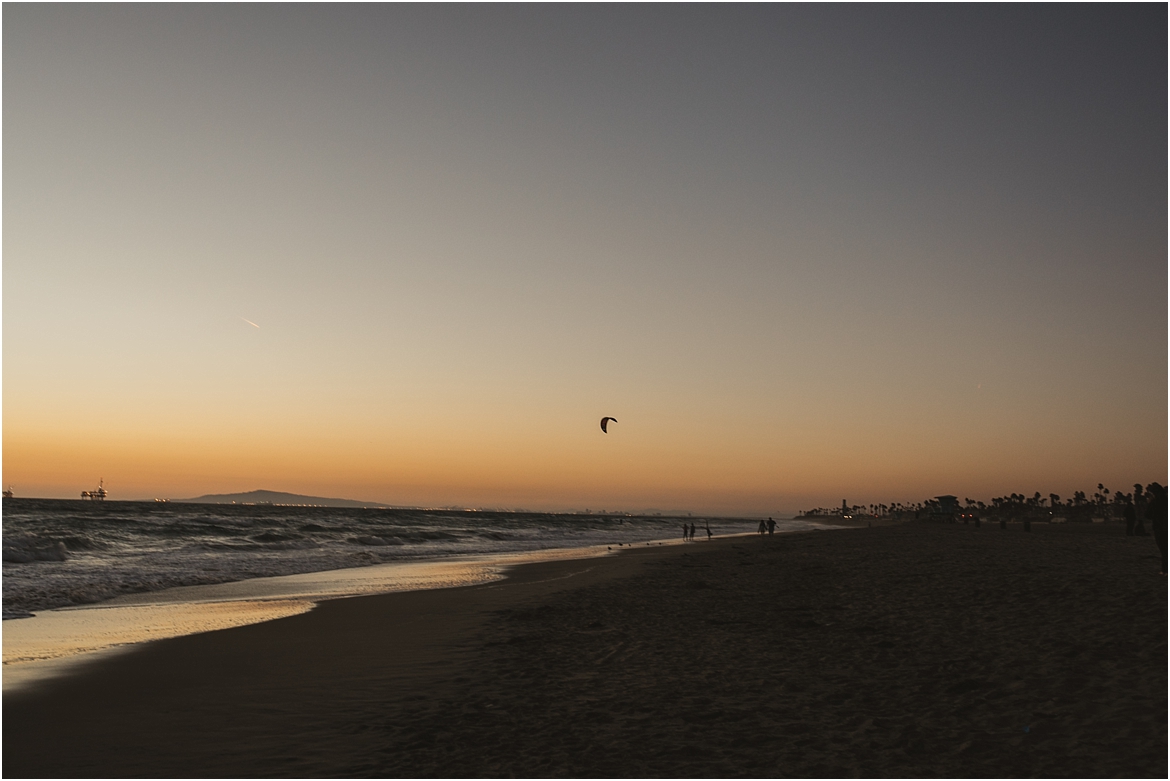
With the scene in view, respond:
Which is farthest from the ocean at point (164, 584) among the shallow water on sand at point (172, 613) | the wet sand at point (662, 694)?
the wet sand at point (662, 694)

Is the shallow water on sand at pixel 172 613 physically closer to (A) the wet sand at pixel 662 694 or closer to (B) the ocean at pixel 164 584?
(B) the ocean at pixel 164 584

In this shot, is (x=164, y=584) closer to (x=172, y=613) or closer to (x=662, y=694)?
(x=172, y=613)

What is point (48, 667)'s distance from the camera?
1045cm

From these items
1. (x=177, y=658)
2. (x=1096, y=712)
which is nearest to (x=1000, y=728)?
(x=1096, y=712)

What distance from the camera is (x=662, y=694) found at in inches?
325

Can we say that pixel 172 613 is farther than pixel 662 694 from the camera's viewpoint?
Yes

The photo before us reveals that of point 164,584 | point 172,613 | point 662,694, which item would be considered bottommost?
point 164,584

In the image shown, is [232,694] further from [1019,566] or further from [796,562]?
[796,562]

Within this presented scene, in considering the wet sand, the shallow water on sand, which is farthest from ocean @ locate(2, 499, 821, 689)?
the wet sand

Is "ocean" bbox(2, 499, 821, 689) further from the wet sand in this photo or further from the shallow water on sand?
the wet sand

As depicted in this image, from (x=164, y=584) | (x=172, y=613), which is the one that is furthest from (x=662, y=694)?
(x=164, y=584)

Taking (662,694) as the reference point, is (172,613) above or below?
below

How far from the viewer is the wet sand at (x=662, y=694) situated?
20.7ft

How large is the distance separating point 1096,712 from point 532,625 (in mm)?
9130
